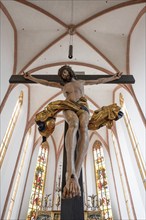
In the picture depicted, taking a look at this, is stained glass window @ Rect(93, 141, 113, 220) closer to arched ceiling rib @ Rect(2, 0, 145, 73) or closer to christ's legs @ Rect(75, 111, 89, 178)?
arched ceiling rib @ Rect(2, 0, 145, 73)

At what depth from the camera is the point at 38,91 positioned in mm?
11789

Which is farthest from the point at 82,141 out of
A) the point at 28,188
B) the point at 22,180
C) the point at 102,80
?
the point at 28,188

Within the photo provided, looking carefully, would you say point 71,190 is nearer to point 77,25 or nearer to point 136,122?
point 136,122

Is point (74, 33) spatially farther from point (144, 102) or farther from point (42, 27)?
point (144, 102)

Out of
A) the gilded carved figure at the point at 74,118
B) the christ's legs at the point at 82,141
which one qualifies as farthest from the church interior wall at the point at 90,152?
the christ's legs at the point at 82,141

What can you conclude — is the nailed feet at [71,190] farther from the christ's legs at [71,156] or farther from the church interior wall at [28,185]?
the church interior wall at [28,185]

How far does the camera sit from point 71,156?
1.76m

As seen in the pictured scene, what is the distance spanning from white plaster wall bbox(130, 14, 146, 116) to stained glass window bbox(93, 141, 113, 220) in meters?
5.97

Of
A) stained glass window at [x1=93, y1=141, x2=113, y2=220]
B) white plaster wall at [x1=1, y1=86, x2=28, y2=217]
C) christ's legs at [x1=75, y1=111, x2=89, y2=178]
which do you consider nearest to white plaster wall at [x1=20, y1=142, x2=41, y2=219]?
white plaster wall at [x1=1, y1=86, x2=28, y2=217]

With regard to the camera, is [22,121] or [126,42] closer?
[126,42]

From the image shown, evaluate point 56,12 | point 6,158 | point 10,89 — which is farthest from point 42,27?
point 6,158

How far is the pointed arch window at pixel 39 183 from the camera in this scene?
10.9m

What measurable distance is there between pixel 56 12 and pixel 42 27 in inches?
36.4

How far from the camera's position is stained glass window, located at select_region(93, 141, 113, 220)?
35.6ft
